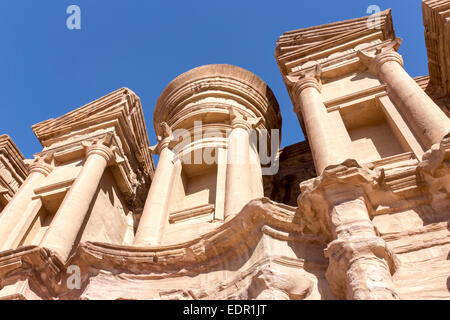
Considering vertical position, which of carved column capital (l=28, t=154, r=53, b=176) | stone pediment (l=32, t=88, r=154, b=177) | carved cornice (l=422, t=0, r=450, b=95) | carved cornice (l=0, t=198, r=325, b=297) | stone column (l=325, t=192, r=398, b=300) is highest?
carved cornice (l=422, t=0, r=450, b=95)

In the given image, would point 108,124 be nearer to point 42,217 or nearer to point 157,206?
point 42,217

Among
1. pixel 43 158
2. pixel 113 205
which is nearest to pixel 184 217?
pixel 113 205

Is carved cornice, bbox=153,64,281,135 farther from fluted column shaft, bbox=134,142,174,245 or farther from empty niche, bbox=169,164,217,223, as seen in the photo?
fluted column shaft, bbox=134,142,174,245

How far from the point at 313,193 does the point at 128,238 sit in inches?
392

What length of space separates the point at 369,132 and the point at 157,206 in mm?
6019

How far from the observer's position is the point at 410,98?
10.1m

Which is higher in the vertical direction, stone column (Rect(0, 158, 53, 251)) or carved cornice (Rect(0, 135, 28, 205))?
carved cornice (Rect(0, 135, 28, 205))

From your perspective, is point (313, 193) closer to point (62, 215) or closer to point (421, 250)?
point (421, 250)

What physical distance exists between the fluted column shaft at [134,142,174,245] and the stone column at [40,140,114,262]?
176 centimetres

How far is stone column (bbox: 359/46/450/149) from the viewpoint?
28.7 feet

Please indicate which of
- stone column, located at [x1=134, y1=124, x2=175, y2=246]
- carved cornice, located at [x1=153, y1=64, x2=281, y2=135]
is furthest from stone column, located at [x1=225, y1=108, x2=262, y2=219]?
stone column, located at [x1=134, y1=124, x2=175, y2=246]

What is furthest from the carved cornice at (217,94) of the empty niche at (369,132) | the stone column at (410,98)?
the stone column at (410,98)

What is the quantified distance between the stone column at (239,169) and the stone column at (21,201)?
6269mm

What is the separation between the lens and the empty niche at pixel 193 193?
11297 mm
